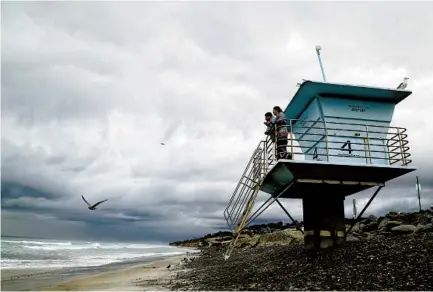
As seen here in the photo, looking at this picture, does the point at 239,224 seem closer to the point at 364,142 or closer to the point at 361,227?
the point at 364,142

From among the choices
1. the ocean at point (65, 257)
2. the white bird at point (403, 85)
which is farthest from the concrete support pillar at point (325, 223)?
the ocean at point (65, 257)

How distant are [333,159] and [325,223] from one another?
8.52 ft

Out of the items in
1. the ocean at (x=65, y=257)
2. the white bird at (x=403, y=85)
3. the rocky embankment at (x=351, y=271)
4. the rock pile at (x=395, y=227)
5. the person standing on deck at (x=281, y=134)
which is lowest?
the ocean at (x=65, y=257)

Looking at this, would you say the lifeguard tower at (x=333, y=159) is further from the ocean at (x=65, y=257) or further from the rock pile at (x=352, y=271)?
the ocean at (x=65, y=257)

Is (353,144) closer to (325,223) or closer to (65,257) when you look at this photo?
(325,223)

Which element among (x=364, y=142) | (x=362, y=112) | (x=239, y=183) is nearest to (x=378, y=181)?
(x=364, y=142)

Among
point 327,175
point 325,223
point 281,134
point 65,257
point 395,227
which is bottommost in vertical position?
point 65,257

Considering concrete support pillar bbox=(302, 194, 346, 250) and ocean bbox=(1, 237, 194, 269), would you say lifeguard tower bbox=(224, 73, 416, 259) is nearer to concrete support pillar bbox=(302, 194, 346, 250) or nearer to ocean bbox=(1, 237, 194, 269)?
concrete support pillar bbox=(302, 194, 346, 250)

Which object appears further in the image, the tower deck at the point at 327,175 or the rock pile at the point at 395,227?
the rock pile at the point at 395,227

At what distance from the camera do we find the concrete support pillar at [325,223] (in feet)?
47.4

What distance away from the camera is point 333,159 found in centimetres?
1351

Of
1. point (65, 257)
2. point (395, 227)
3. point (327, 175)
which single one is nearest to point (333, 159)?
point (327, 175)

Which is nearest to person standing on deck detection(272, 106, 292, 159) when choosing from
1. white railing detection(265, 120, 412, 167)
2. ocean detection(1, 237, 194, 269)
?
white railing detection(265, 120, 412, 167)

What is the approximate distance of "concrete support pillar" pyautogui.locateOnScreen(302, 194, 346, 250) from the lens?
1445 centimetres
